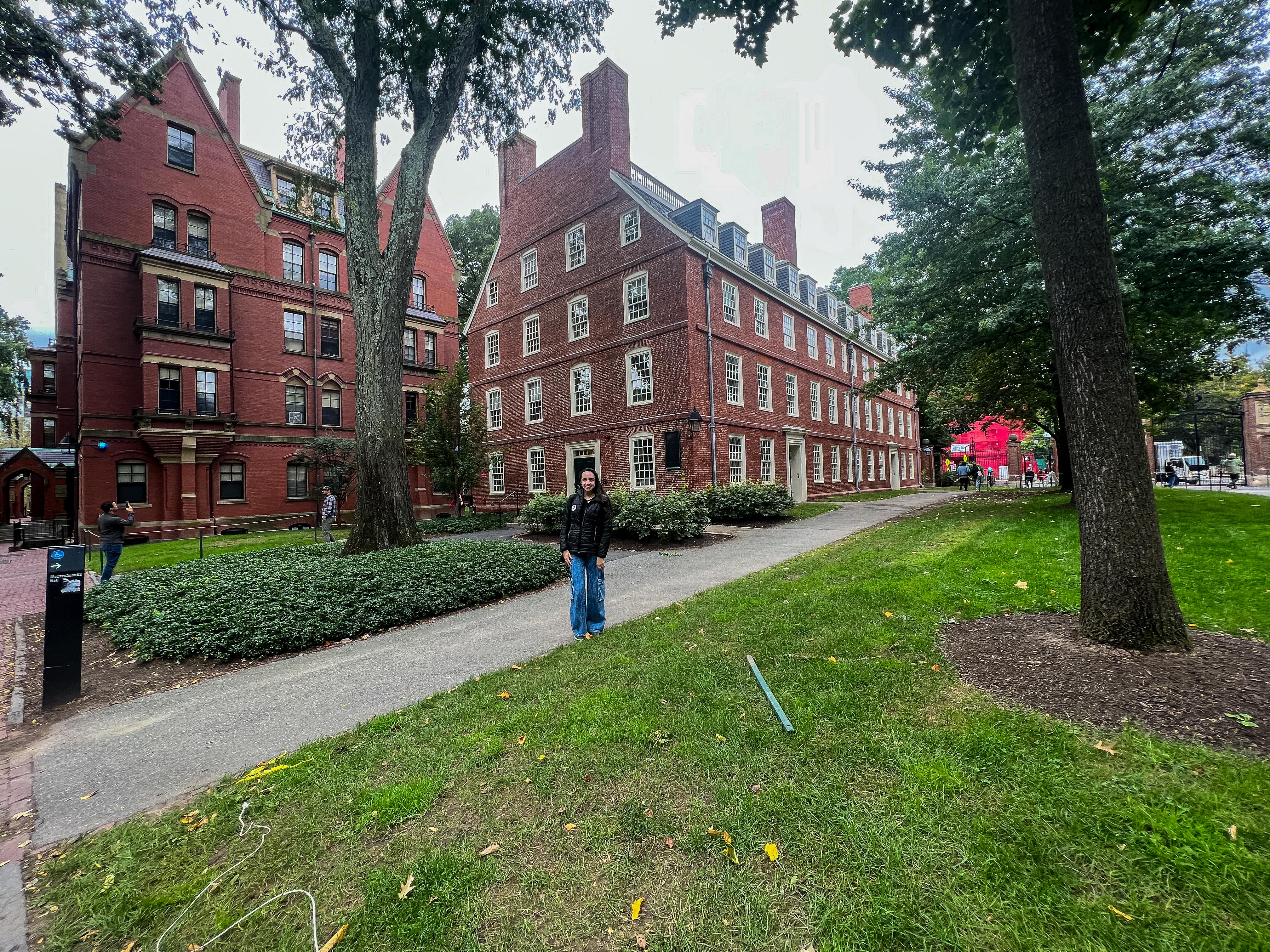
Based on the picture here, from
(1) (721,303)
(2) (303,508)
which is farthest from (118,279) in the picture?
(1) (721,303)

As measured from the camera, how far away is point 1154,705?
298 centimetres

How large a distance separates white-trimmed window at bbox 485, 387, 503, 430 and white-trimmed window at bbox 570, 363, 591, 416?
17.6ft

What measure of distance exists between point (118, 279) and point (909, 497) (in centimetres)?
3514

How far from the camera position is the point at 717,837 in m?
2.36

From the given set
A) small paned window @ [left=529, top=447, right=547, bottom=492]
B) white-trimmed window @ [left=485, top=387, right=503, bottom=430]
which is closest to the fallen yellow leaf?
small paned window @ [left=529, top=447, right=547, bottom=492]

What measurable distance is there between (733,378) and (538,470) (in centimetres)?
973

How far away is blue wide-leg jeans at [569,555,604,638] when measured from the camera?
5.62m

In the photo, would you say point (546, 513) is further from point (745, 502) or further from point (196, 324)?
point (196, 324)

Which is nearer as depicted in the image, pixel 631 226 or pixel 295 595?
pixel 295 595

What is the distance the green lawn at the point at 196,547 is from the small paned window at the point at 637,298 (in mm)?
12778

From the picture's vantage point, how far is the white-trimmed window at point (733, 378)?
63.3ft

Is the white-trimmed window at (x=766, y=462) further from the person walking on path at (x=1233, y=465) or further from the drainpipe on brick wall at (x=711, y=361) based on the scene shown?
the person walking on path at (x=1233, y=465)

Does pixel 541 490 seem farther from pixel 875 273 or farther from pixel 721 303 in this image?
pixel 875 273

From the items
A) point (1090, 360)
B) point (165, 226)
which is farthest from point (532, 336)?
point (1090, 360)
